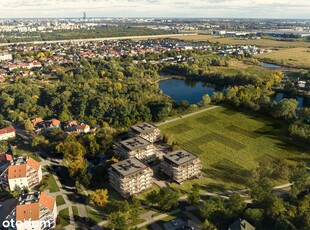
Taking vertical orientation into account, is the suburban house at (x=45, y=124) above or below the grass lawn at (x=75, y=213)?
above

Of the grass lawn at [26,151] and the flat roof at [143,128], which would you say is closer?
the grass lawn at [26,151]

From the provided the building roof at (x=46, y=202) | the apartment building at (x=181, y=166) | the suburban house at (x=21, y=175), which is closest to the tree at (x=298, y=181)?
the apartment building at (x=181, y=166)

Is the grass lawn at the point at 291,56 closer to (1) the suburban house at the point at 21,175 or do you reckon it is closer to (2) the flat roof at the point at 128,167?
(2) the flat roof at the point at 128,167

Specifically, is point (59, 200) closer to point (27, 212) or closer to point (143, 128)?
point (27, 212)

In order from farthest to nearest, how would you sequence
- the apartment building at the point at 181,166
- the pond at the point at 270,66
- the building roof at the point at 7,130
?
the pond at the point at 270,66 < the building roof at the point at 7,130 < the apartment building at the point at 181,166

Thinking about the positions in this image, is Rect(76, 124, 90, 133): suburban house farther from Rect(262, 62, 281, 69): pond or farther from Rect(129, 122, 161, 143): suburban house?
Rect(262, 62, 281, 69): pond

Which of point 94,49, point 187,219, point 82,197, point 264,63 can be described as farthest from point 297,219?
point 94,49

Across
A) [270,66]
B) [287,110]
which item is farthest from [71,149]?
[270,66]
